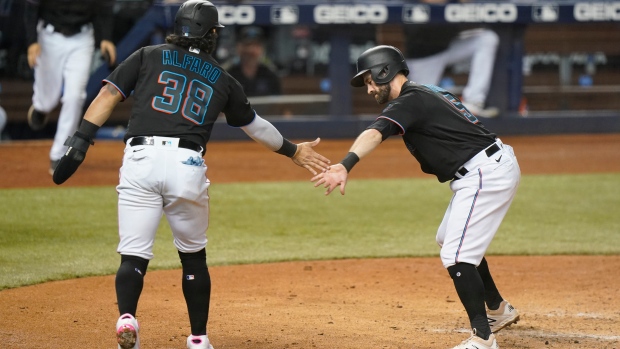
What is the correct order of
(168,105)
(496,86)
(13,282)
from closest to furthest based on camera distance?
1. (168,105)
2. (13,282)
3. (496,86)

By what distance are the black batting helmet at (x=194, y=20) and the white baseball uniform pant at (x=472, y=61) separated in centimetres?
989

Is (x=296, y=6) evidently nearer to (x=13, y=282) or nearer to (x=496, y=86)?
(x=496, y=86)

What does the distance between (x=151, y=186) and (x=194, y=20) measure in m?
0.82

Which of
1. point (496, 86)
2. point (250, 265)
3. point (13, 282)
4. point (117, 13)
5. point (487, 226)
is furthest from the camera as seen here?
point (496, 86)

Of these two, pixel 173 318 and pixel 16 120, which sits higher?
pixel 173 318

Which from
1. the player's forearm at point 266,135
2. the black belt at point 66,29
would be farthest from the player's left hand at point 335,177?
the black belt at point 66,29

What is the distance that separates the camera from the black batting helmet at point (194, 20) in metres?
4.27

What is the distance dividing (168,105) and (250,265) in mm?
2954

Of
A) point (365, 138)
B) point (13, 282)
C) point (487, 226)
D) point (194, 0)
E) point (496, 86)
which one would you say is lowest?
point (496, 86)

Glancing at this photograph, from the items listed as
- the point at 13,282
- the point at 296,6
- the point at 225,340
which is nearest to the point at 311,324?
the point at 225,340

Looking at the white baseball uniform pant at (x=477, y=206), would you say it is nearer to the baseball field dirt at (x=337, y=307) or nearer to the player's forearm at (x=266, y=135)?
the baseball field dirt at (x=337, y=307)

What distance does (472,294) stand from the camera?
14.4 feet

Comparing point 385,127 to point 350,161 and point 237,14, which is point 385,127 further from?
point 237,14

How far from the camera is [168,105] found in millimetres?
4141
